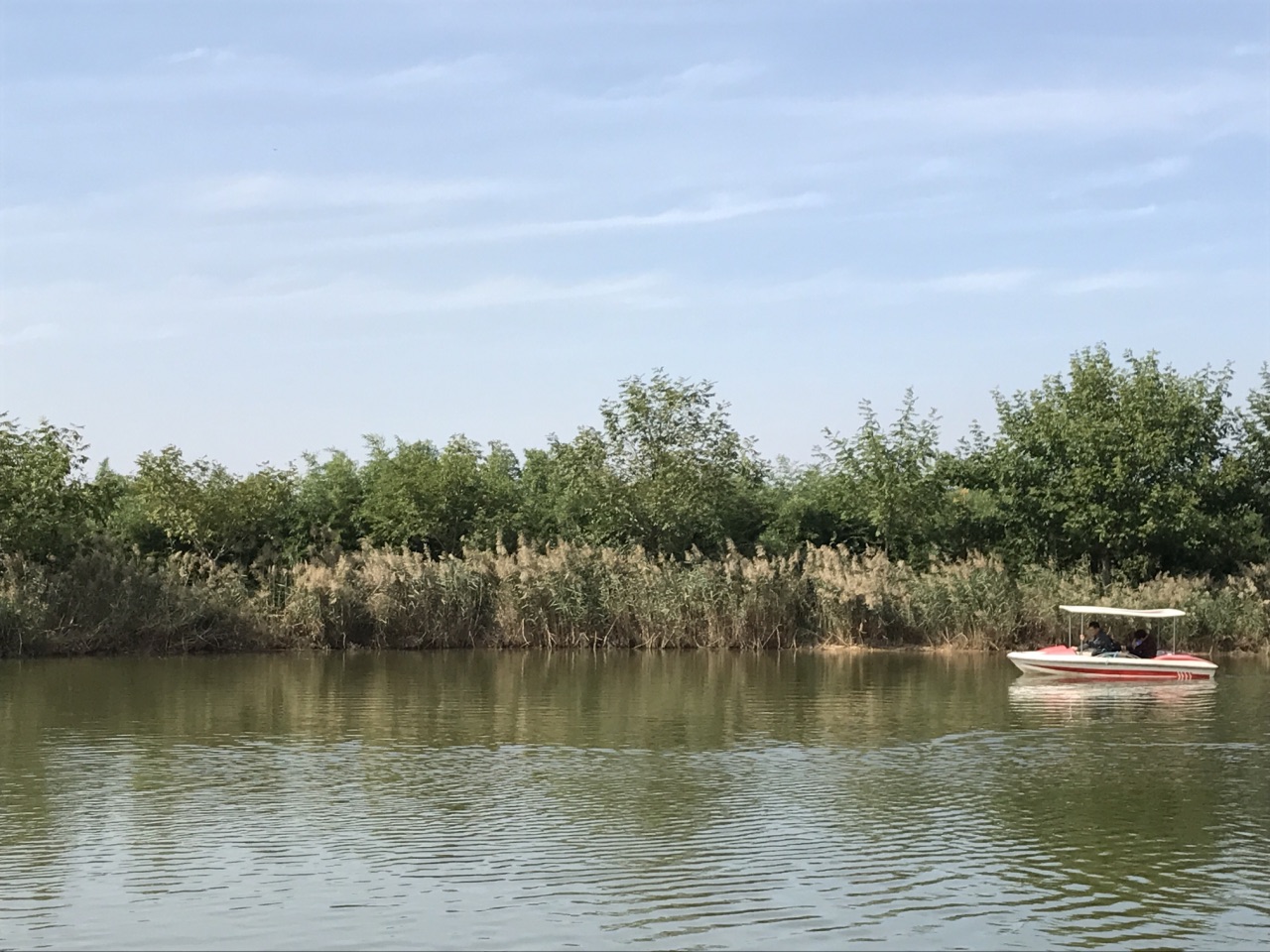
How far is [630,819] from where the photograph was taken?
54.4ft

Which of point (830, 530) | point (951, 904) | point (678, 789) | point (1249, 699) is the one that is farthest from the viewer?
point (830, 530)

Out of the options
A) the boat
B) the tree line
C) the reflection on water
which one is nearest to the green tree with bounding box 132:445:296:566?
the tree line

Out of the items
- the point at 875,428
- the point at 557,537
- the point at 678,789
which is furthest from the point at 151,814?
the point at 875,428

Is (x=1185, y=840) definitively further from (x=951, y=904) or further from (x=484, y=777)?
(x=484, y=777)

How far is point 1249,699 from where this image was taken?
28.7 m

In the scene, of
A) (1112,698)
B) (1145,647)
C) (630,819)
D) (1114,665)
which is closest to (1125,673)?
(1114,665)

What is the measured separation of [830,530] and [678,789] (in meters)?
30.8

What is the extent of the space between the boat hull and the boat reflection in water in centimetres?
34

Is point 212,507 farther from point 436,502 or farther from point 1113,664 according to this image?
point 1113,664

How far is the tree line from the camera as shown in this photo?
142ft

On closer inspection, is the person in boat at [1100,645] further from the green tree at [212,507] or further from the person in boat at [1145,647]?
the green tree at [212,507]

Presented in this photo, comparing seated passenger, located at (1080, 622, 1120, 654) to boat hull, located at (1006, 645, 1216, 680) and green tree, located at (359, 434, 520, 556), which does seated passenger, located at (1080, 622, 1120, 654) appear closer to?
boat hull, located at (1006, 645, 1216, 680)

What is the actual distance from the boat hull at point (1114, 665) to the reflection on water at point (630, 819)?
11.7 ft

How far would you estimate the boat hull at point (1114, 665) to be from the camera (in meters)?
33.5
